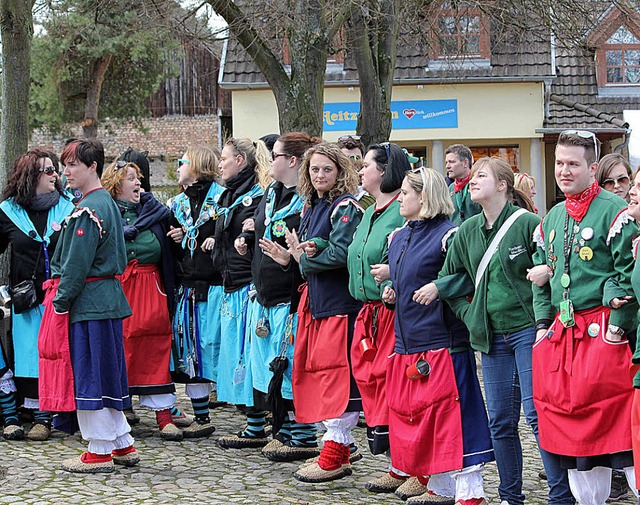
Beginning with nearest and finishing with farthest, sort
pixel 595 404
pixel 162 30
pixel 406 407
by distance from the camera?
pixel 595 404, pixel 406 407, pixel 162 30

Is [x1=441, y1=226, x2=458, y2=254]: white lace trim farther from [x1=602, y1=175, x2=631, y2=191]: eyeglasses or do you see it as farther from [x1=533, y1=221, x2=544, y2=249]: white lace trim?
[x1=602, y1=175, x2=631, y2=191]: eyeglasses

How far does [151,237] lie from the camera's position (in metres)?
7.73

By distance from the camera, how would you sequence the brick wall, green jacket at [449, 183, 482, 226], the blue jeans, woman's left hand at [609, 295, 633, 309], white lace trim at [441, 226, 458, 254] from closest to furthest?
woman's left hand at [609, 295, 633, 309]
the blue jeans
white lace trim at [441, 226, 458, 254]
green jacket at [449, 183, 482, 226]
the brick wall

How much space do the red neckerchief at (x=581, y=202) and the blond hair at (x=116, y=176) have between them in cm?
384

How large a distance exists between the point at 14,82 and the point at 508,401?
620cm

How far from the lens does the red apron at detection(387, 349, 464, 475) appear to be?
5.44 meters

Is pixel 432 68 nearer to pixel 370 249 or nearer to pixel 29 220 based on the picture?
pixel 29 220

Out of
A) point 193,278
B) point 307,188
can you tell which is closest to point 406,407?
point 307,188

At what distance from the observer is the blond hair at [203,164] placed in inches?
305

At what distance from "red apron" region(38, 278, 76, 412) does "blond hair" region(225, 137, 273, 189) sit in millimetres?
1666

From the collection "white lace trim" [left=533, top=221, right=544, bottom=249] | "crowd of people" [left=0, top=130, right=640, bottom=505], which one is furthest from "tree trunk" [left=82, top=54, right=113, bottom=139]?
"white lace trim" [left=533, top=221, right=544, bottom=249]

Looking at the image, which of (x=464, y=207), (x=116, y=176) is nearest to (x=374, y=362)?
(x=116, y=176)

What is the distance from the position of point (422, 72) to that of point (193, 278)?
50.9 ft

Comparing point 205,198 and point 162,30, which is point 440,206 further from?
point 162,30
